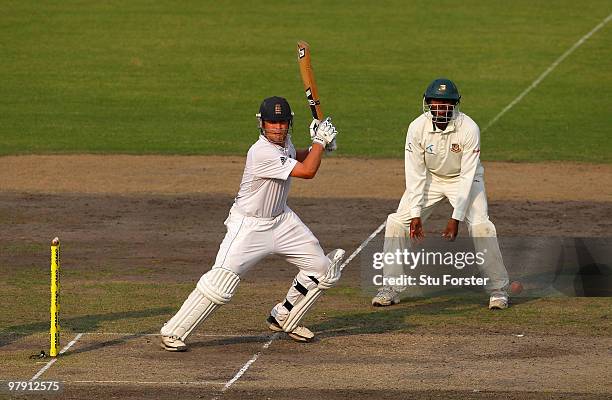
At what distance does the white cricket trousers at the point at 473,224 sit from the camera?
1438cm

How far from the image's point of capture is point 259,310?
1433 centimetres

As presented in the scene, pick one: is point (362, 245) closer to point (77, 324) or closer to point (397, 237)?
point (397, 237)

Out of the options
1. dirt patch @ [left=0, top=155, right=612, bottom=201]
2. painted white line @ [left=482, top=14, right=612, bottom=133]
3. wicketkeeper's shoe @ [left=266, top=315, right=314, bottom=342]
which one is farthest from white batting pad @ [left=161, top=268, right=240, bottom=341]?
painted white line @ [left=482, top=14, right=612, bottom=133]

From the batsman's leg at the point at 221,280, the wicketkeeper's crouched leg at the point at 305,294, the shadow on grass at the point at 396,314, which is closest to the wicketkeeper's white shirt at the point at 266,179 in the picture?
the batsman's leg at the point at 221,280

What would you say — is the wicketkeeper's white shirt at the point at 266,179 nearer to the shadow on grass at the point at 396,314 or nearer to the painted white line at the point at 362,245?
the shadow on grass at the point at 396,314

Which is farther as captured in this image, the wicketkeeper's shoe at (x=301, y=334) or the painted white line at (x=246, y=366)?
the wicketkeeper's shoe at (x=301, y=334)

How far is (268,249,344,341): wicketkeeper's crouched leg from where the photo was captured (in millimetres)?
12906

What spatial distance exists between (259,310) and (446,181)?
96.0 inches

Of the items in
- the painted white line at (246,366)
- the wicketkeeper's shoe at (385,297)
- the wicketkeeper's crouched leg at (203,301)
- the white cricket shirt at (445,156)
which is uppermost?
the white cricket shirt at (445,156)

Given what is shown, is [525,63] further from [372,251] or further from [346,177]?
[372,251]

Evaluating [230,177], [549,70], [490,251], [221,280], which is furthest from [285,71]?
[221,280]

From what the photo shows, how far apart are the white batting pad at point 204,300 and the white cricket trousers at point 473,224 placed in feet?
8.83

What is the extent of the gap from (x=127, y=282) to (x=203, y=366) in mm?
3637

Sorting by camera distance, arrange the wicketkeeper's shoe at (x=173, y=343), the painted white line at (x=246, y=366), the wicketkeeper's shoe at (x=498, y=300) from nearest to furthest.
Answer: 1. the painted white line at (x=246, y=366)
2. the wicketkeeper's shoe at (x=173, y=343)
3. the wicketkeeper's shoe at (x=498, y=300)
